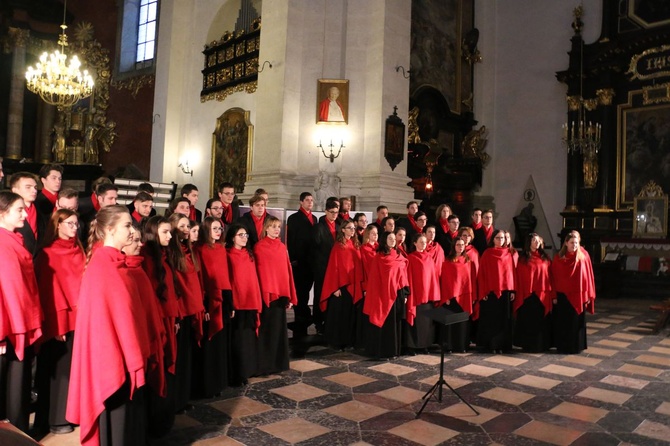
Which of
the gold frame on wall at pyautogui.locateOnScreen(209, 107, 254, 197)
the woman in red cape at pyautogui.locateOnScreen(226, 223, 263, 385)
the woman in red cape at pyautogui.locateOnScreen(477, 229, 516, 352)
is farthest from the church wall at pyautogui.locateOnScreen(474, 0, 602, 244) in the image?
the woman in red cape at pyautogui.locateOnScreen(226, 223, 263, 385)

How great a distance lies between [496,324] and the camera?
6.83 meters

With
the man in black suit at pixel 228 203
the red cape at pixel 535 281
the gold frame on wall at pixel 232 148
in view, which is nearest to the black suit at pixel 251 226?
the man in black suit at pixel 228 203

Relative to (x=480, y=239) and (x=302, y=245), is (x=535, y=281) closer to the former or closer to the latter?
(x=480, y=239)

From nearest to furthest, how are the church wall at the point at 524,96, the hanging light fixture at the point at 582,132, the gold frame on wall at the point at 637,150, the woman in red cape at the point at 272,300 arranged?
1. the woman in red cape at the point at 272,300
2. the gold frame on wall at the point at 637,150
3. the hanging light fixture at the point at 582,132
4. the church wall at the point at 524,96

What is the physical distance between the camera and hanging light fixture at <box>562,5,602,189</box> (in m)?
14.0

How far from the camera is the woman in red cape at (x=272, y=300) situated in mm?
5352

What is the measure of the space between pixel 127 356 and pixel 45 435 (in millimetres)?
1535

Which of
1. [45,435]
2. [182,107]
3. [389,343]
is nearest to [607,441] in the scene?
[389,343]

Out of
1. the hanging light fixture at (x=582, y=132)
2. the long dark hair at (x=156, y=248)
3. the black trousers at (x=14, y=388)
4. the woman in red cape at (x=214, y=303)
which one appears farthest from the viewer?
the hanging light fixture at (x=582, y=132)

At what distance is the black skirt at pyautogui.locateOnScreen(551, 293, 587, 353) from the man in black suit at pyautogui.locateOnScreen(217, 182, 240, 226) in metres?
4.31

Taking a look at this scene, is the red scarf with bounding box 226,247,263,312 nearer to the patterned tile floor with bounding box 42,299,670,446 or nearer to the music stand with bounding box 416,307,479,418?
the patterned tile floor with bounding box 42,299,670,446

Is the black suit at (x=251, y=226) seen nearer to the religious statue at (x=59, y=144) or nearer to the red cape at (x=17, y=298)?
the red cape at (x=17, y=298)

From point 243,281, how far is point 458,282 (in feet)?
9.66

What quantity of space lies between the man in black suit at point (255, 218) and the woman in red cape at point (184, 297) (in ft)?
5.28
